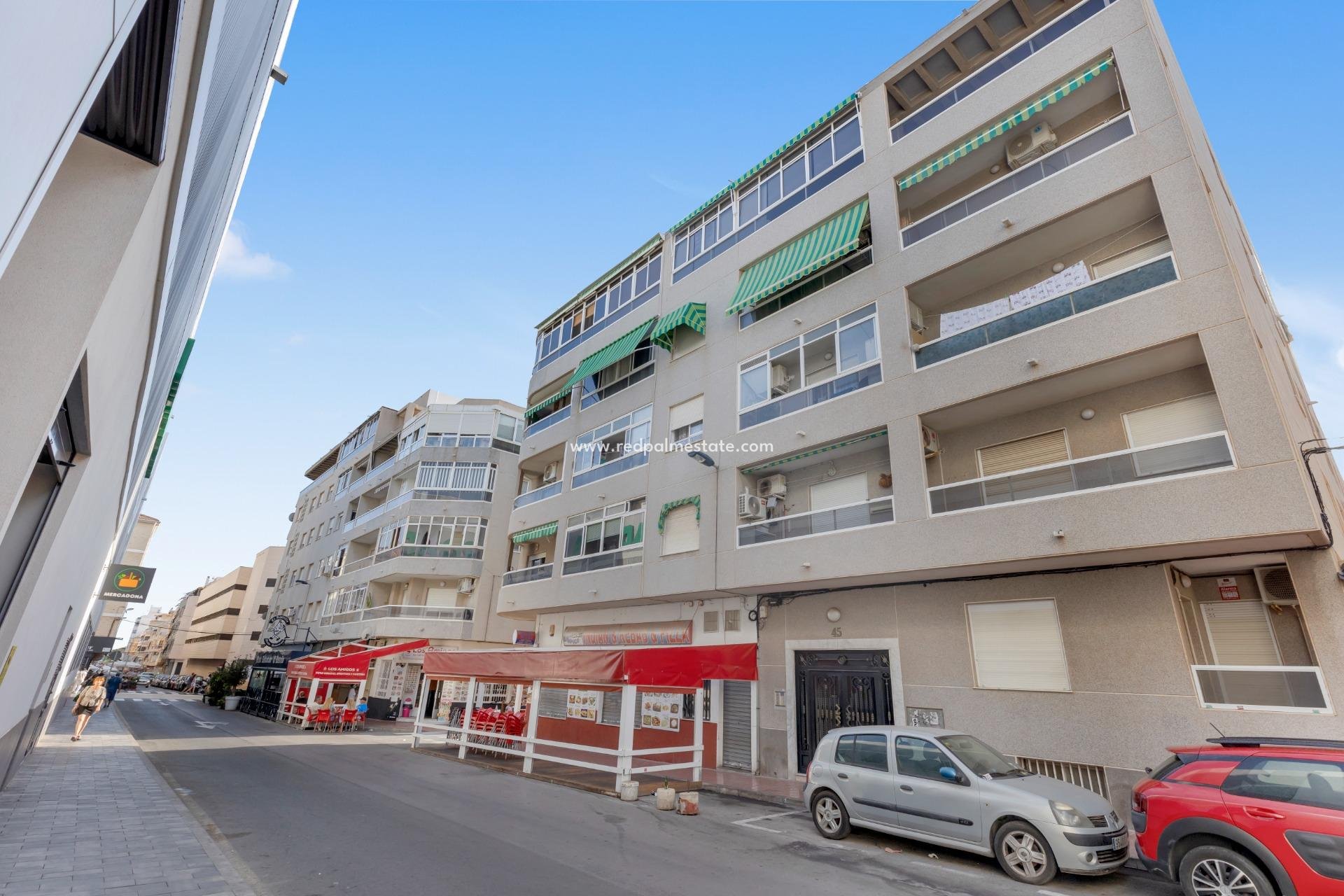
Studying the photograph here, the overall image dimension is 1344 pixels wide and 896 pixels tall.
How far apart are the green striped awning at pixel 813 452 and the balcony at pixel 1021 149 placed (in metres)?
4.70

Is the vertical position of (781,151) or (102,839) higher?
(781,151)

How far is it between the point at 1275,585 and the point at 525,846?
12.5 meters

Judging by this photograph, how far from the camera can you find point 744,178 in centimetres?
2009

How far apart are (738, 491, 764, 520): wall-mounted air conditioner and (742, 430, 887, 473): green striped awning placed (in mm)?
787

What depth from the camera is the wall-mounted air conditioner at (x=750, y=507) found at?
16406mm

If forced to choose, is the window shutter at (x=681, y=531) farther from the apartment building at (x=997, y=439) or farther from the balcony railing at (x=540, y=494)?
the balcony railing at (x=540, y=494)

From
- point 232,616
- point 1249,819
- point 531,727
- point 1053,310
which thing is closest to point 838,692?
point 531,727

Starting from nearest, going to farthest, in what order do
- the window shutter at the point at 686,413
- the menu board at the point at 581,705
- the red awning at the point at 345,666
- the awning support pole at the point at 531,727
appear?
the awning support pole at the point at 531,727, the window shutter at the point at 686,413, the menu board at the point at 581,705, the red awning at the point at 345,666

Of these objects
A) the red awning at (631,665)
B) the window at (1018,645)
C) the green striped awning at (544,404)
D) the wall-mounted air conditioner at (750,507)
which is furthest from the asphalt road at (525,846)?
the green striped awning at (544,404)

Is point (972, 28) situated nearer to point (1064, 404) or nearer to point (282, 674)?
point (1064, 404)

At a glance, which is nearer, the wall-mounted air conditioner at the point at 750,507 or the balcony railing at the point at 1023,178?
the balcony railing at the point at 1023,178

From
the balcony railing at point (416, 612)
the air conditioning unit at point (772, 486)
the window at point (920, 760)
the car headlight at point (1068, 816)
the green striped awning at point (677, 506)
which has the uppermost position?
the air conditioning unit at point (772, 486)

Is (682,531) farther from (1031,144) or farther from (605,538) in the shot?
(1031,144)

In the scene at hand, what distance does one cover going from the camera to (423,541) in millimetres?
34750
